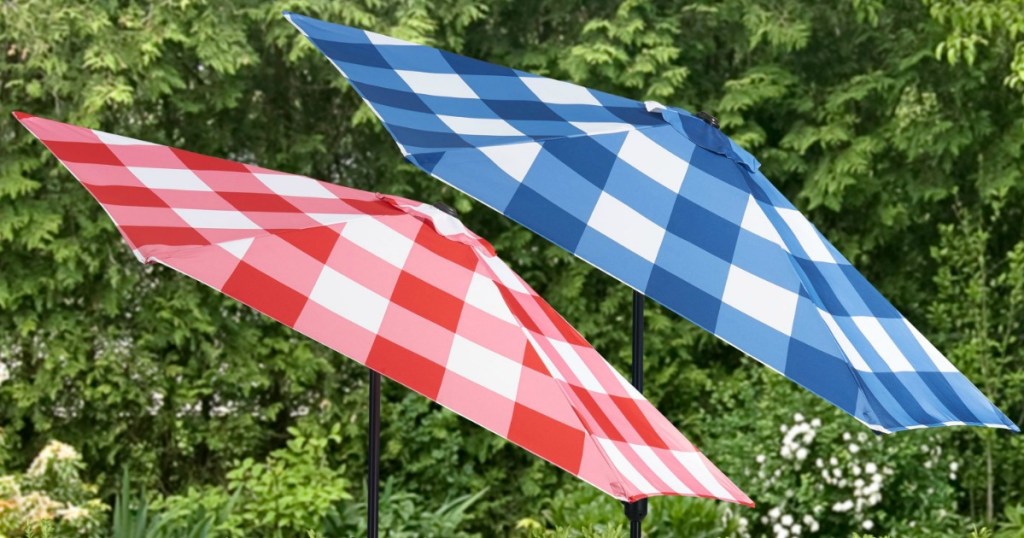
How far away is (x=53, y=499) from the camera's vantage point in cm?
486

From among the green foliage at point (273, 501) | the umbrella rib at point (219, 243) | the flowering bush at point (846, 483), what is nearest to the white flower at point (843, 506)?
the flowering bush at point (846, 483)

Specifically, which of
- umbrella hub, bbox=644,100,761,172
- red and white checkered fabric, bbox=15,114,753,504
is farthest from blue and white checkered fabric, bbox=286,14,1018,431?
red and white checkered fabric, bbox=15,114,753,504

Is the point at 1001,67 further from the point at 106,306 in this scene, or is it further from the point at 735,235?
the point at 106,306

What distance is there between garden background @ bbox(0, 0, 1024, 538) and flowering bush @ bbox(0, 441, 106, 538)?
20mm

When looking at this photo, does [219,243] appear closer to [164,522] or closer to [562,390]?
[562,390]

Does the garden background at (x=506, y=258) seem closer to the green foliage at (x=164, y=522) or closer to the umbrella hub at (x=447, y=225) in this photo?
the green foliage at (x=164, y=522)

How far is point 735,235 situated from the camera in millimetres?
2209

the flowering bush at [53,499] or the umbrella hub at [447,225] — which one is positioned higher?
the umbrella hub at [447,225]

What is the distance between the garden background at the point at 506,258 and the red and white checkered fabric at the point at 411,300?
2.89m

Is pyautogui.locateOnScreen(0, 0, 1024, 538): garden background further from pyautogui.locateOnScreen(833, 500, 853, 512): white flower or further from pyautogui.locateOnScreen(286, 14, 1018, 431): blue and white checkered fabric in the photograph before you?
pyautogui.locateOnScreen(286, 14, 1018, 431): blue and white checkered fabric

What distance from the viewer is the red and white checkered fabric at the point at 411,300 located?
1.78 metres

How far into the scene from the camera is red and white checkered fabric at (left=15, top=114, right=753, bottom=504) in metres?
1.78

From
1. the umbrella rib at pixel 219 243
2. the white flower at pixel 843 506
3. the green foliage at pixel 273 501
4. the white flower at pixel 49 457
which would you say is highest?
the umbrella rib at pixel 219 243

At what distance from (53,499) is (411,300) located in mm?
3518
